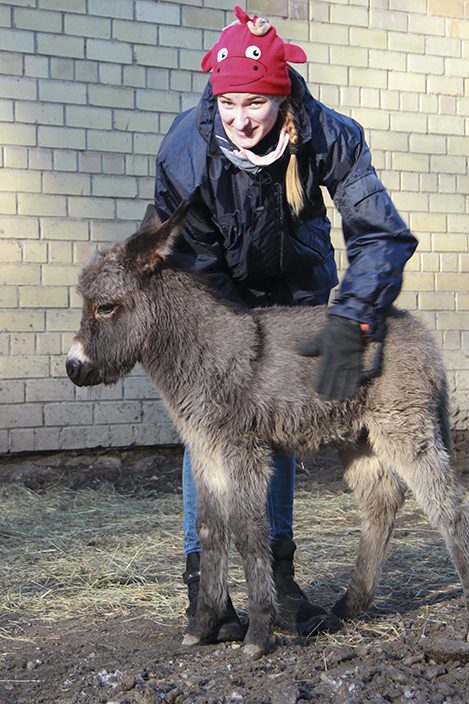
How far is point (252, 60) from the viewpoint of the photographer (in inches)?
161

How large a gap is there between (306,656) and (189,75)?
6.19m

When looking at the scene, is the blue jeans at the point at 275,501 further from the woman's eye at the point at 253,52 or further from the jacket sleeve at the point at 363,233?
the woman's eye at the point at 253,52

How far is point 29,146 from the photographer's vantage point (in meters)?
8.34

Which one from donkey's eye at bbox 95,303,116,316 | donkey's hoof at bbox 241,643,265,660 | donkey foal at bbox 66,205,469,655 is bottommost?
donkey's hoof at bbox 241,643,265,660

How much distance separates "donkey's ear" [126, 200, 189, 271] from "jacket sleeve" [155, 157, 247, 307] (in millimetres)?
142

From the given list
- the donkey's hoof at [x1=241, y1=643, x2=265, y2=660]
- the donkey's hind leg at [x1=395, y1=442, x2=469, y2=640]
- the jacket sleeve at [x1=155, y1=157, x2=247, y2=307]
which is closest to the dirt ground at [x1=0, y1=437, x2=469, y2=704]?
the donkey's hoof at [x1=241, y1=643, x2=265, y2=660]

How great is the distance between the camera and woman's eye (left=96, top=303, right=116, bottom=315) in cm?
433

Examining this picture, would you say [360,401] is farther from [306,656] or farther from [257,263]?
[306,656]

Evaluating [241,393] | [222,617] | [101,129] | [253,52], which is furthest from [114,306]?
[101,129]

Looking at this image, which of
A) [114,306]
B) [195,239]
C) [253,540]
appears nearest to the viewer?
[253,540]

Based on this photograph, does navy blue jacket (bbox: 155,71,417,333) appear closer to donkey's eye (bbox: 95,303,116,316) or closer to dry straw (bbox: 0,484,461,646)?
donkey's eye (bbox: 95,303,116,316)

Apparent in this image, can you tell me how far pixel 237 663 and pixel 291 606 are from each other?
22.4 inches

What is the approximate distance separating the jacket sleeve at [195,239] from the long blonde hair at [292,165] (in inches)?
17.2

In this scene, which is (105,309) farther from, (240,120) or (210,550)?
(210,550)
